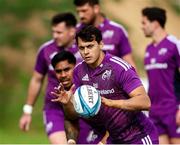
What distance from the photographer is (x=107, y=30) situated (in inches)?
475

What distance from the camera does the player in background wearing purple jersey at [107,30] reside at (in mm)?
11930

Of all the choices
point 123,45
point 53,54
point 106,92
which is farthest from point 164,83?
point 106,92

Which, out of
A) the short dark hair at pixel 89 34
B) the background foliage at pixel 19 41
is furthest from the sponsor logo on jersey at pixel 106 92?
the background foliage at pixel 19 41

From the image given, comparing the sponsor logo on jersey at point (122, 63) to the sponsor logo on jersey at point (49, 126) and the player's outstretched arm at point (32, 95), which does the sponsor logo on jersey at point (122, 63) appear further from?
the player's outstretched arm at point (32, 95)

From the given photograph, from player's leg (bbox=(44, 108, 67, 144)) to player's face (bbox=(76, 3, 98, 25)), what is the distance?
1.28 metres

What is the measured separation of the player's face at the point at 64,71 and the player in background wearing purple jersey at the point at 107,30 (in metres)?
1.77

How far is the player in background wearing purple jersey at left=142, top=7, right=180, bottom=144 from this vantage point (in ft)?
37.9

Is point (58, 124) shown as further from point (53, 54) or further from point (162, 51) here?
point (162, 51)

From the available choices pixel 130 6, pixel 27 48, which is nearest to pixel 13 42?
pixel 27 48

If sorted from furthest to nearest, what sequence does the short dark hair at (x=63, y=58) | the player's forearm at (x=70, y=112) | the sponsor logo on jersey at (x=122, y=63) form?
the short dark hair at (x=63, y=58)
the player's forearm at (x=70, y=112)
the sponsor logo on jersey at (x=122, y=63)

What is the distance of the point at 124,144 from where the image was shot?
9.19 metres

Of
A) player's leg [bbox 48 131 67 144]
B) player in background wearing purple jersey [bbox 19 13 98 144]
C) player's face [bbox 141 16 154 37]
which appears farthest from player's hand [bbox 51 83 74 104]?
player's face [bbox 141 16 154 37]

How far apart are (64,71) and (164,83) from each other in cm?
199

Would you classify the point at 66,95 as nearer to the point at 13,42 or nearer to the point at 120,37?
the point at 120,37
